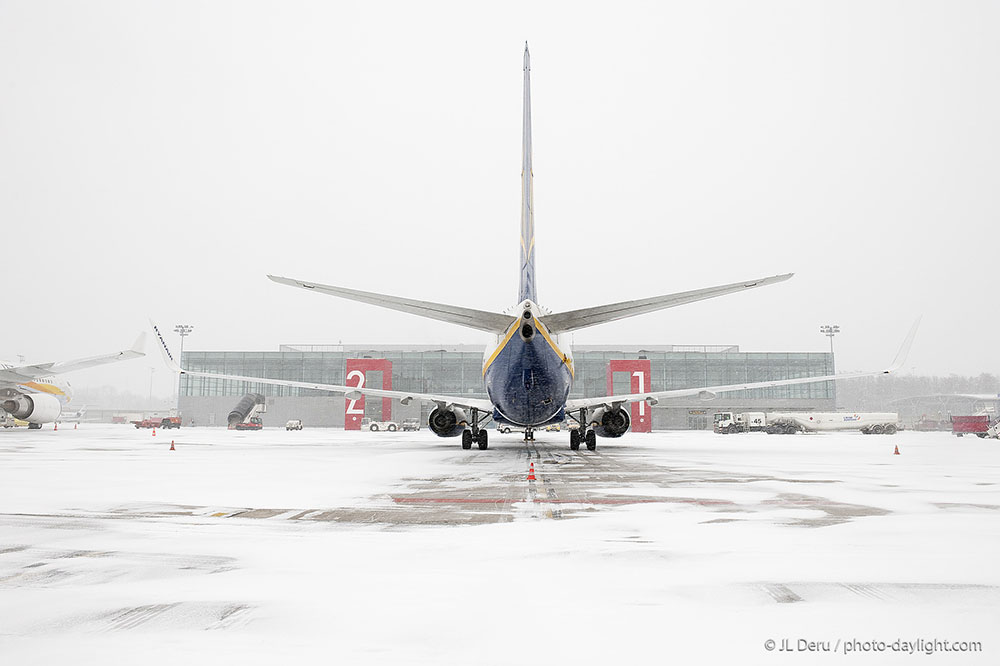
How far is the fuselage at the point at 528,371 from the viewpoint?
1662 cm

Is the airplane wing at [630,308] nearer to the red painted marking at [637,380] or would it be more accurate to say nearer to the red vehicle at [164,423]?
the red painted marking at [637,380]

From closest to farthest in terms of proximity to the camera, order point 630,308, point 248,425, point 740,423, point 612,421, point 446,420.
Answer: point 630,308 → point 446,420 → point 612,421 → point 248,425 → point 740,423

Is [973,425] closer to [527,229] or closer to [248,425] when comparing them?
[527,229]

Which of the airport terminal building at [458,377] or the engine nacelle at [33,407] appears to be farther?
the airport terminal building at [458,377]

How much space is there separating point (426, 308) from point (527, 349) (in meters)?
3.22

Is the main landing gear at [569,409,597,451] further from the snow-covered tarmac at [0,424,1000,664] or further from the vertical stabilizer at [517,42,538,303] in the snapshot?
the snow-covered tarmac at [0,424,1000,664]

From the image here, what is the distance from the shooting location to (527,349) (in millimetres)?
16766

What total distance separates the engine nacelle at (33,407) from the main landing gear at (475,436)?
29.9 meters

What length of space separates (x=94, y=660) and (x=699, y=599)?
3421 mm

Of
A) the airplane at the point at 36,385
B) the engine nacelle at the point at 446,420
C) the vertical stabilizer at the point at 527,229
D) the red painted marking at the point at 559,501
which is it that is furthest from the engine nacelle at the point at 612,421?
the airplane at the point at 36,385

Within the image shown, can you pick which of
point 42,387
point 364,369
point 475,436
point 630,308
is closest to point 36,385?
point 42,387

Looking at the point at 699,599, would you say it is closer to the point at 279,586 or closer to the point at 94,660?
the point at 279,586

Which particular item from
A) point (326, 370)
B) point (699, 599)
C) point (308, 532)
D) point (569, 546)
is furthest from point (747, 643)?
point (326, 370)

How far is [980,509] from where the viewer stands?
8281 millimetres
